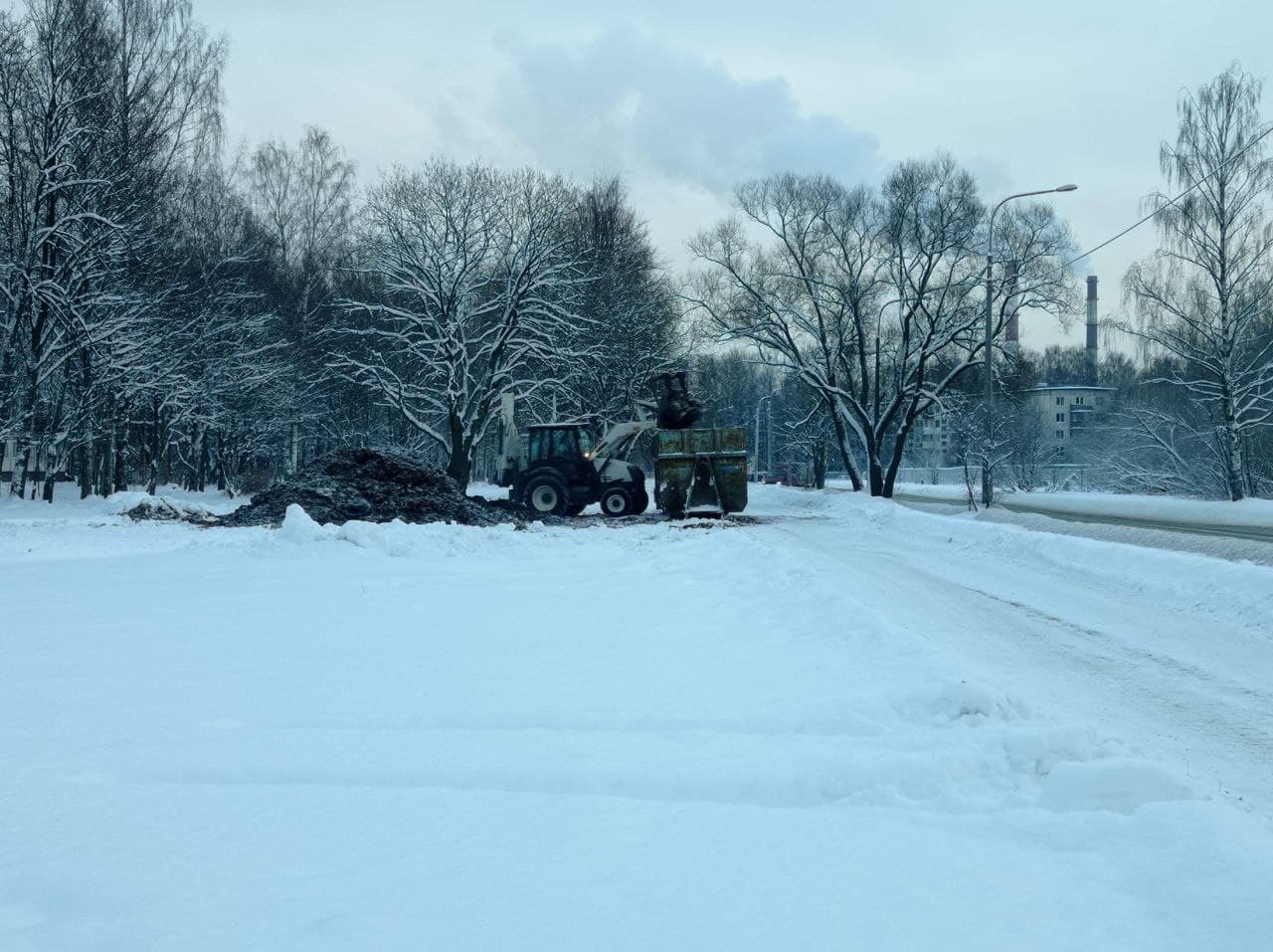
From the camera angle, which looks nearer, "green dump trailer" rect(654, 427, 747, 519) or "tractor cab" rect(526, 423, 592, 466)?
"green dump trailer" rect(654, 427, 747, 519)

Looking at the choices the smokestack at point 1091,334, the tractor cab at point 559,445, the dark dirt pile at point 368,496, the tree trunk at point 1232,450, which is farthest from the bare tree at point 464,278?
the smokestack at point 1091,334

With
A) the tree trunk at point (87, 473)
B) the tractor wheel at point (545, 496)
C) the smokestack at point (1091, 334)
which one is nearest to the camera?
the tractor wheel at point (545, 496)

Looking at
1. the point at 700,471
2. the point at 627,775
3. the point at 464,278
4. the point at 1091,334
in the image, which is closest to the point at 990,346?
the point at 700,471

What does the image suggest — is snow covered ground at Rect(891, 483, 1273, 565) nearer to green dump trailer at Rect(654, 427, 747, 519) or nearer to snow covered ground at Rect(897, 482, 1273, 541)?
snow covered ground at Rect(897, 482, 1273, 541)

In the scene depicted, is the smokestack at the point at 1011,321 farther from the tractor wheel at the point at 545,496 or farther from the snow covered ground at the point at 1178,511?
the tractor wheel at the point at 545,496

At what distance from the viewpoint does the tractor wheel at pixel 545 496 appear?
77.3 feet

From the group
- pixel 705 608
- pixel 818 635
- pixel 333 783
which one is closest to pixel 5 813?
pixel 333 783

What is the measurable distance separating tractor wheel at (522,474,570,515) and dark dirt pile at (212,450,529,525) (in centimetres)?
280

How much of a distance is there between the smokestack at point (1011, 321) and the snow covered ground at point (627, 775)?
912 inches

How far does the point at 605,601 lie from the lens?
8.93m

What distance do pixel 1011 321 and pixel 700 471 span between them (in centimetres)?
1559

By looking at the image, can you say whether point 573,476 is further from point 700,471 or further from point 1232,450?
point 1232,450

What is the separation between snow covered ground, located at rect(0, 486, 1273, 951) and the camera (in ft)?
9.16

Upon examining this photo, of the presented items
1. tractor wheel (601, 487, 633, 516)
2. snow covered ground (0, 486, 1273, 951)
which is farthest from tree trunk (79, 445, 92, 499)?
snow covered ground (0, 486, 1273, 951)
